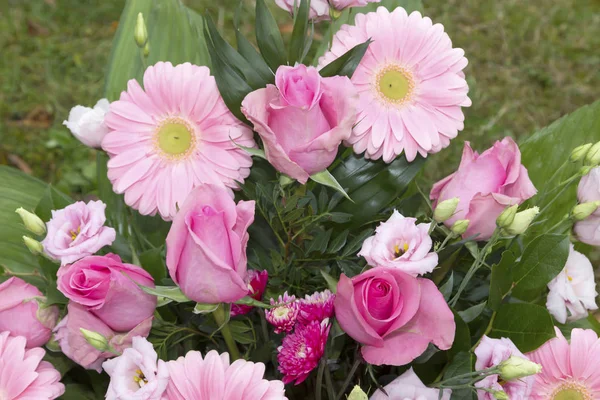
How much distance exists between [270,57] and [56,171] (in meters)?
1.02

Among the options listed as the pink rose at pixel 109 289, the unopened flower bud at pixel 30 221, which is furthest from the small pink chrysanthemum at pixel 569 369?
the unopened flower bud at pixel 30 221

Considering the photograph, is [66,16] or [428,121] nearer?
[428,121]

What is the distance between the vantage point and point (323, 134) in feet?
1.78

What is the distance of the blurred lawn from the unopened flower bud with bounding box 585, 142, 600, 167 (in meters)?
0.86

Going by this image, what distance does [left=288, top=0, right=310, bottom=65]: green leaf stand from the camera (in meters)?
0.62

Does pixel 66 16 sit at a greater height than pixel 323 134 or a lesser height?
lesser

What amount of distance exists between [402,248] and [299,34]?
21cm

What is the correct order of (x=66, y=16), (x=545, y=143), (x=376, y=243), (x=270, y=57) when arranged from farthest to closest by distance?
(x=66, y=16) < (x=545, y=143) < (x=270, y=57) < (x=376, y=243)

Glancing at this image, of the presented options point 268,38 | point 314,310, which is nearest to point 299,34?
point 268,38

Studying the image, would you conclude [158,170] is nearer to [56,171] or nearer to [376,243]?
[376,243]

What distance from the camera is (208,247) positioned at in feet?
1.65

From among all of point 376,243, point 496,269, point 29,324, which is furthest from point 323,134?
point 29,324

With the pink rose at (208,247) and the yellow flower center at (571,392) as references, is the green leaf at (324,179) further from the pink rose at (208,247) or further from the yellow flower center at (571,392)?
the yellow flower center at (571,392)

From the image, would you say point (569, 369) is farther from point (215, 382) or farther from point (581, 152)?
point (215, 382)
